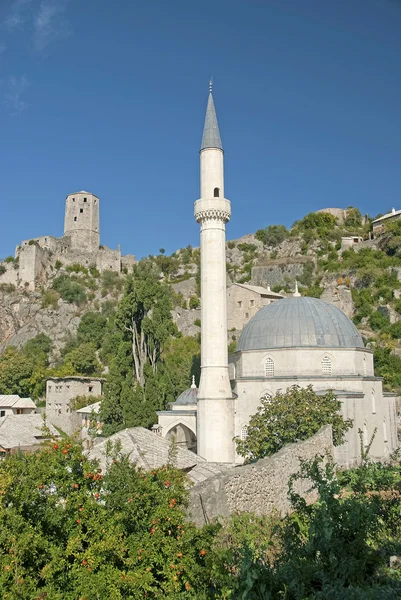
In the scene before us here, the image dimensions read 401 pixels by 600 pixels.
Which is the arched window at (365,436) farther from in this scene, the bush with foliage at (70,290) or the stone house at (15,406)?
the bush with foliage at (70,290)

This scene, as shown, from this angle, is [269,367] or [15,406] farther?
[15,406]

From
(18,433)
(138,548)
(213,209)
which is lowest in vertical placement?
(18,433)

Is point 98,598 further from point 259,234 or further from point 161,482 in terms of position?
point 259,234

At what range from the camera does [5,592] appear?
225 inches

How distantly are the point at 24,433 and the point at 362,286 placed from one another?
3511cm

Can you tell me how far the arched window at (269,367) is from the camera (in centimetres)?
2391

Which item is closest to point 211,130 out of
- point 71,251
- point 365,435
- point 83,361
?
point 365,435

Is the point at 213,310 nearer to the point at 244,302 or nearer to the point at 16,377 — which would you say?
the point at 244,302

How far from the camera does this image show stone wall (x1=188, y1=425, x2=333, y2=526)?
29.0ft

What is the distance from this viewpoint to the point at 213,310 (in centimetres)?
2216

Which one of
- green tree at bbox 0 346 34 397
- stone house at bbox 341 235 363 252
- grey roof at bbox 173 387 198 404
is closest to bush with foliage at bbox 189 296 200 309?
stone house at bbox 341 235 363 252

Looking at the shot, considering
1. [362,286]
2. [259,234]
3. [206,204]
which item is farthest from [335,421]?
[259,234]

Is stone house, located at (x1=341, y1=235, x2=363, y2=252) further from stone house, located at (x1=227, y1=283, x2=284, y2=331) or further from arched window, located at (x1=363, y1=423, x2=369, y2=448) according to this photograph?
arched window, located at (x1=363, y1=423, x2=369, y2=448)

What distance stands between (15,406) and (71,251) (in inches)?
1305
